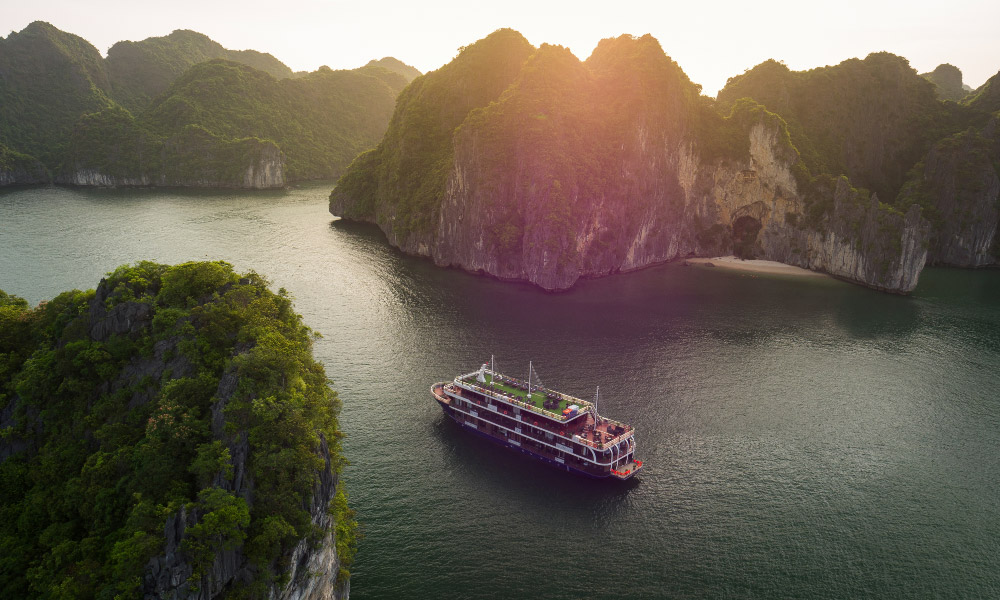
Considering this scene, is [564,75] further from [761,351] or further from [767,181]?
[761,351]

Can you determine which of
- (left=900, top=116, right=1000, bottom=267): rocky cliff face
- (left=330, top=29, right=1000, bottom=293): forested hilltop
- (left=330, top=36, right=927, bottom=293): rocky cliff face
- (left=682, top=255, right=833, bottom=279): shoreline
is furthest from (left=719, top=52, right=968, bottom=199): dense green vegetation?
(left=682, top=255, right=833, bottom=279): shoreline

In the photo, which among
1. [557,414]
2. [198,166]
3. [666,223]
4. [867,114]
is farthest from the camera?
[198,166]

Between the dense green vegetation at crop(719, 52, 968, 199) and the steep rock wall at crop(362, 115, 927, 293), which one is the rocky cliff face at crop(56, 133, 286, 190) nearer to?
the steep rock wall at crop(362, 115, 927, 293)

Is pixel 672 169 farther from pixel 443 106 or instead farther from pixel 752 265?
pixel 443 106

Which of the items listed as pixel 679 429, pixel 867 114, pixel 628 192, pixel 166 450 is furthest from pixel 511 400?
pixel 867 114

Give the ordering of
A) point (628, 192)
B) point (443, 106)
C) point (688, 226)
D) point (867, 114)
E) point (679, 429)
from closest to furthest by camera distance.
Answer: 1. point (679, 429)
2. point (628, 192)
3. point (688, 226)
4. point (867, 114)
5. point (443, 106)

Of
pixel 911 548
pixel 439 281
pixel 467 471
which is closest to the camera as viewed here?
pixel 911 548

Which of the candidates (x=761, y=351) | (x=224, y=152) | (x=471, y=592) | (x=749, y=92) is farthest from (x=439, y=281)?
(x=224, y=152)
